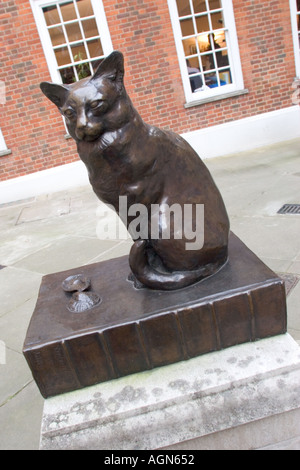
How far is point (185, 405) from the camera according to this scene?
4.79 feet

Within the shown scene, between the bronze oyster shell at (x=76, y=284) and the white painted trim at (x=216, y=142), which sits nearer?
the bronze oyster shell at (x=76, y=284)

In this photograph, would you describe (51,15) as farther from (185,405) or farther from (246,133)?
(185,405)

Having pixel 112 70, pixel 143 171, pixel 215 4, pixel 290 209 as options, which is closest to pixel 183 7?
pixel 215 4

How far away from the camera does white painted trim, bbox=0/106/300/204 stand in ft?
22.9

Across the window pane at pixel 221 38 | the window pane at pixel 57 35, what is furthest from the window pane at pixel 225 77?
the window pane at pixel 57 35

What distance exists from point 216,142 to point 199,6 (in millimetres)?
2457

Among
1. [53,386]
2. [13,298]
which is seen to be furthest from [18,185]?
[53,386]

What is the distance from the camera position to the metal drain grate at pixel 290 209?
13.6 ft

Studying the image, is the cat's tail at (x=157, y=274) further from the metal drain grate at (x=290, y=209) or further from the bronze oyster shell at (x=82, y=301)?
the metal drain grate at (x=290, y=209)

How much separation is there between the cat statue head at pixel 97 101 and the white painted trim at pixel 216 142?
5.71 meters

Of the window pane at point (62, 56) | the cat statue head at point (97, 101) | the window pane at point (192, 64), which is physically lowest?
the cat statue head at point (97, 101)

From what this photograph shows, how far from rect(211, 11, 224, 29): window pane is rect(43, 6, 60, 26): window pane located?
2823mm

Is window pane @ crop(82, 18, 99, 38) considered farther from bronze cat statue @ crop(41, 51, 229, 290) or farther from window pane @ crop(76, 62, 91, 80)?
bronze cat statue @ crop(41, 51, 229, 290)
